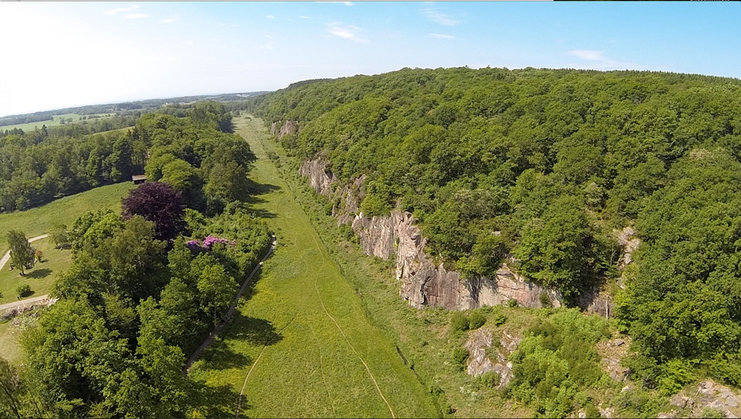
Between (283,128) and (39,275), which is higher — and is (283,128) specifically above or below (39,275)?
above

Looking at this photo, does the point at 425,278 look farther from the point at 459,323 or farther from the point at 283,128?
the point at 283,128

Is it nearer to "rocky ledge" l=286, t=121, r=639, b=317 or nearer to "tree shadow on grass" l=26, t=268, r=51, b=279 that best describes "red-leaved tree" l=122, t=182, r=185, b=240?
"tree shadow on grass" l=26, t=268, r=51, b=279

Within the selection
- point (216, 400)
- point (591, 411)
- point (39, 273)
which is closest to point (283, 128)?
point (39, 273)

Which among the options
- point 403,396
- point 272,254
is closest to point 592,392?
point 403,396

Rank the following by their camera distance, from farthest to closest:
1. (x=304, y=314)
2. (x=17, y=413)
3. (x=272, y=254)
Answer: (x=272, y=254) < (x=304, y=314) < (x=17, y=413)

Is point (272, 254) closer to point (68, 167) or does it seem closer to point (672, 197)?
point (672, 197)

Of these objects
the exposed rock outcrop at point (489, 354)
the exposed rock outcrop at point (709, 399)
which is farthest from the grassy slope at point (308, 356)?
the exposed rock outcrop at point (709, 399)
